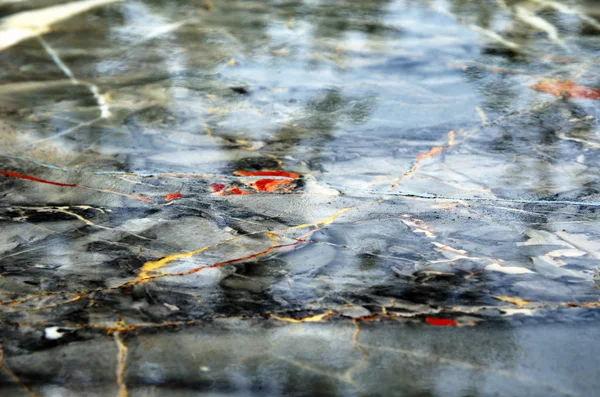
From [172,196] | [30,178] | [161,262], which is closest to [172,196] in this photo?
[172,196]

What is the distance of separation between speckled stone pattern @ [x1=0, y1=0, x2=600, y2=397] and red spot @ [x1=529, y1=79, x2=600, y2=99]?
2 centimetres

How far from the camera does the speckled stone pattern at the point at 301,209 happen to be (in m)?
2.04

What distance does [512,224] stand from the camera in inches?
106

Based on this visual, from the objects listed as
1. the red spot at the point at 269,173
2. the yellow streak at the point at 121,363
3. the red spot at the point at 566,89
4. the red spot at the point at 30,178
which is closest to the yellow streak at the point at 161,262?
the yellow streak at the point at 121,363

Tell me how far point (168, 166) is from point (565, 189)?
156 centimetres

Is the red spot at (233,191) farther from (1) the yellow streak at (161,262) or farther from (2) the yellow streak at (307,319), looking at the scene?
(2) the yellow streak at (307,319)

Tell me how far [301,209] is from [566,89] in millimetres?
1778

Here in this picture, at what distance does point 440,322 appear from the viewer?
2178mm

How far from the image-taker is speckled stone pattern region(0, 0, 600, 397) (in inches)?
80.4

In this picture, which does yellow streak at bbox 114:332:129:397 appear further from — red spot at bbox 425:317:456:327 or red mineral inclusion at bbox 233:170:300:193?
red mineral inclusion at bbox 233:170:300:193

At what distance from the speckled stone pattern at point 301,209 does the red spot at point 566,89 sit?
21 millimetres

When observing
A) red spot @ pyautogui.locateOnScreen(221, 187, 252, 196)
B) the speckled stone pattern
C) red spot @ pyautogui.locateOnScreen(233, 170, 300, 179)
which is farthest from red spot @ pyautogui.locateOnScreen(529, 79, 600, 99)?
red spot @ pyautogui.locateOnScreen(221, 187, 252, 196)

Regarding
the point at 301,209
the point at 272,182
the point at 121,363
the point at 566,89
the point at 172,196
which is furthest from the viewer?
the point at 566,89

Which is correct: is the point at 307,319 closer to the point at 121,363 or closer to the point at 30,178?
the point at 121,363
